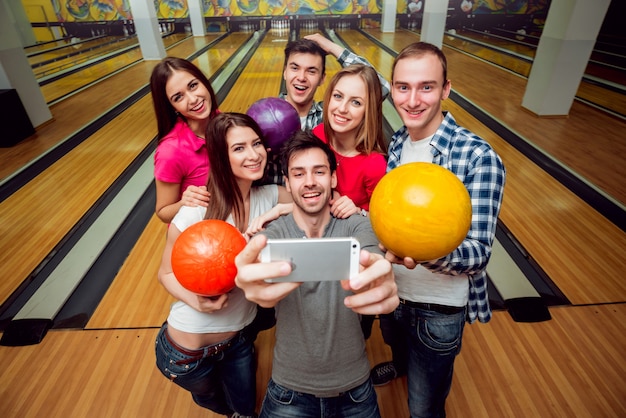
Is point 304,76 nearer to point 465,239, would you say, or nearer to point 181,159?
point 181,159

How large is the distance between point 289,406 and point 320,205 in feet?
1.98

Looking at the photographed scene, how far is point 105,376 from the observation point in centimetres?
153

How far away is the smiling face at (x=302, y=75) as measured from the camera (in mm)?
1572

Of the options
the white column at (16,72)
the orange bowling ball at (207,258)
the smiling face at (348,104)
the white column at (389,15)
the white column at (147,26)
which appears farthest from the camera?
the white column at (389,15)

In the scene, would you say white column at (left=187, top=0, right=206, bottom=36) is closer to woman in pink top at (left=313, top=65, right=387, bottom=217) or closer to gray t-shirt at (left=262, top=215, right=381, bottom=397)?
woman in pink top at (left=313, top=65, right=387, bottom=217)

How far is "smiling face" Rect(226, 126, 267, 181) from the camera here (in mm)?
1163

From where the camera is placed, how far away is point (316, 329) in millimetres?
943

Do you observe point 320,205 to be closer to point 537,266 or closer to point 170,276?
point 170,276

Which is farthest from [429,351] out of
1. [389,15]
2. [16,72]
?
[389,15]

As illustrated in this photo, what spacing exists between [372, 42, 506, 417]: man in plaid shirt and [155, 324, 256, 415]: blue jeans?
56 centimetres

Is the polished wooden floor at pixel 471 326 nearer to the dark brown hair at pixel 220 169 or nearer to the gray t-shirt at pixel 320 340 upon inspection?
the gray t-shirt at pixel 320 340

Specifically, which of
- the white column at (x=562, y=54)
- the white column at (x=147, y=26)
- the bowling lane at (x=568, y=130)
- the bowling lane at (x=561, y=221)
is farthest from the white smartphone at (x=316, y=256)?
the white column at (x=147, y=26)

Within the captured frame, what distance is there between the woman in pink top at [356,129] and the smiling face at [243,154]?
0.31m

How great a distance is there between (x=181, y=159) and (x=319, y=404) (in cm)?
103
